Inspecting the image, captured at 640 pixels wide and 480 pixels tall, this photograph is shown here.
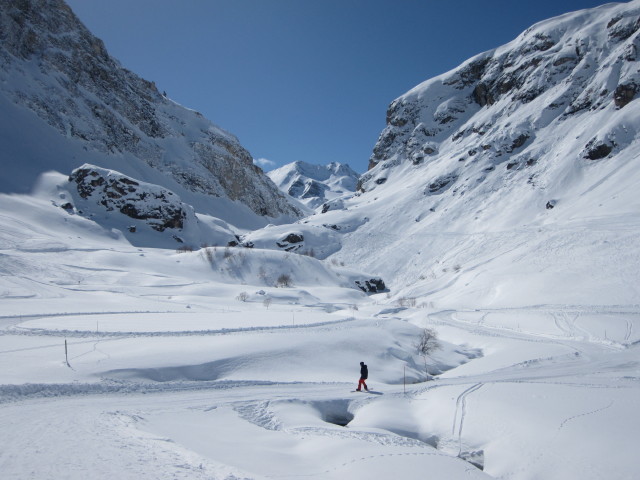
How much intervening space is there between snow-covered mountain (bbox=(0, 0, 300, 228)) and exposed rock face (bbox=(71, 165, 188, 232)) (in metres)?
8.05

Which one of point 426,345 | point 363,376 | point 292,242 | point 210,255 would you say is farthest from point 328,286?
point 363,376

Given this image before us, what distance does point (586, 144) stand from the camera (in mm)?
64438

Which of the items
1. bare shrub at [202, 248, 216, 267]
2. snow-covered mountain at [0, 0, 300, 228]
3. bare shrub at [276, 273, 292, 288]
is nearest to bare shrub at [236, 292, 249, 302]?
bare shrub at [276, 273, 292, 288]

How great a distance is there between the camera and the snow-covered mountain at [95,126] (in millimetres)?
70312

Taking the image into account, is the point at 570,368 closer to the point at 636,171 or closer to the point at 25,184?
the point at 636,171

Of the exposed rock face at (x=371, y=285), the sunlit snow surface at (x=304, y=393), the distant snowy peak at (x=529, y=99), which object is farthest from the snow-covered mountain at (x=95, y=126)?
the sunlit snow surface at (x=304, y=393)

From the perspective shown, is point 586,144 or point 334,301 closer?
point 334,301

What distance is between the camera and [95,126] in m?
80.6

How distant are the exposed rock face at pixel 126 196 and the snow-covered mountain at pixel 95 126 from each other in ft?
26.4

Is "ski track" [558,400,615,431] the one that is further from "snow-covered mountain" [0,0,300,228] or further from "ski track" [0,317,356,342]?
"snow-covered mountain" [0,0,300,228]

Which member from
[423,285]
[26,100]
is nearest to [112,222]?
[26,100]

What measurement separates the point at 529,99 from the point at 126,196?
86.6 m

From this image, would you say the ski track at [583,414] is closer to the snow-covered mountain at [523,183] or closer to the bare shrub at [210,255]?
the snow-covered mountain at [523,183]

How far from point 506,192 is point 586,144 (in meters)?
13.8
